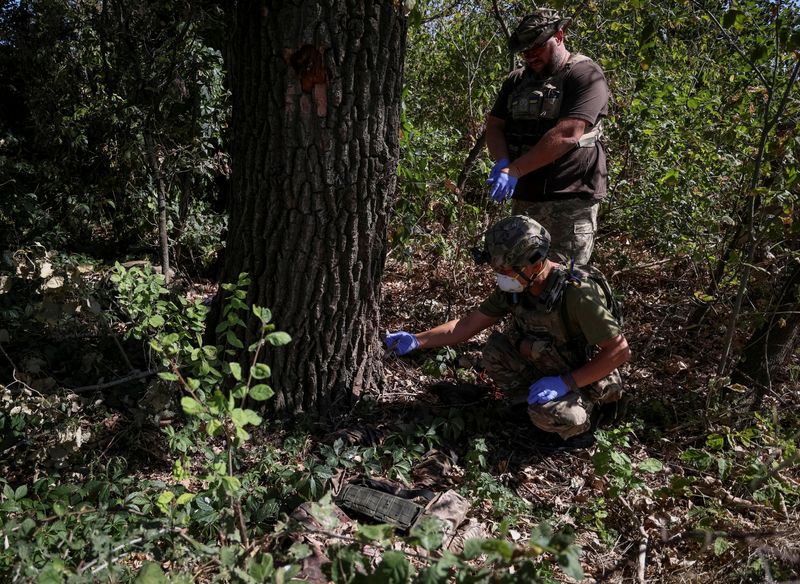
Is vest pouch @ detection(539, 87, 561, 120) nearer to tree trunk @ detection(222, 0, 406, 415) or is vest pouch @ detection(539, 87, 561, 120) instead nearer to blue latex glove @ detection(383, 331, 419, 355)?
tree trunk @ detection(222, 0, 406, 415)

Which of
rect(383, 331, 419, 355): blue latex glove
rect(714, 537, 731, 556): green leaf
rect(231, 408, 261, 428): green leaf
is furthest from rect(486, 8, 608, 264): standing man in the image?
rect(231, 408, 261, 428): green leaf

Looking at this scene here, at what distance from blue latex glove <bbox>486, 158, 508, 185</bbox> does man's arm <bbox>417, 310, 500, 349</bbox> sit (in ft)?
2.37

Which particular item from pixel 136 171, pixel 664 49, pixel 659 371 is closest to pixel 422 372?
pixel 659 371

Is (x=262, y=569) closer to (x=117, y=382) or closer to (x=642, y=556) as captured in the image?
(x=642, y=556)

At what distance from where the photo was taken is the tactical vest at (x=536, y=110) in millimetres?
3367

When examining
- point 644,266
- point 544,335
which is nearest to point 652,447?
point 544,335

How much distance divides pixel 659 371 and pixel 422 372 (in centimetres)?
151

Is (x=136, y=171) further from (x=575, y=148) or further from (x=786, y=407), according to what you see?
(x=786, y=407)

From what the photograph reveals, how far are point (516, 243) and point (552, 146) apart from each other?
0.72 meters

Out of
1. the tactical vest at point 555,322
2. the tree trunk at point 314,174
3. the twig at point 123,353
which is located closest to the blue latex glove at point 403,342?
the tree trunk at point 314,174

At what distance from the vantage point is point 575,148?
3367 mm

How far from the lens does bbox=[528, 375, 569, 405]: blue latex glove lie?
3004 millimetres

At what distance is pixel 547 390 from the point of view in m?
3.01

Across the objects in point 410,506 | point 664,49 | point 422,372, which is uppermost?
point 664,49
